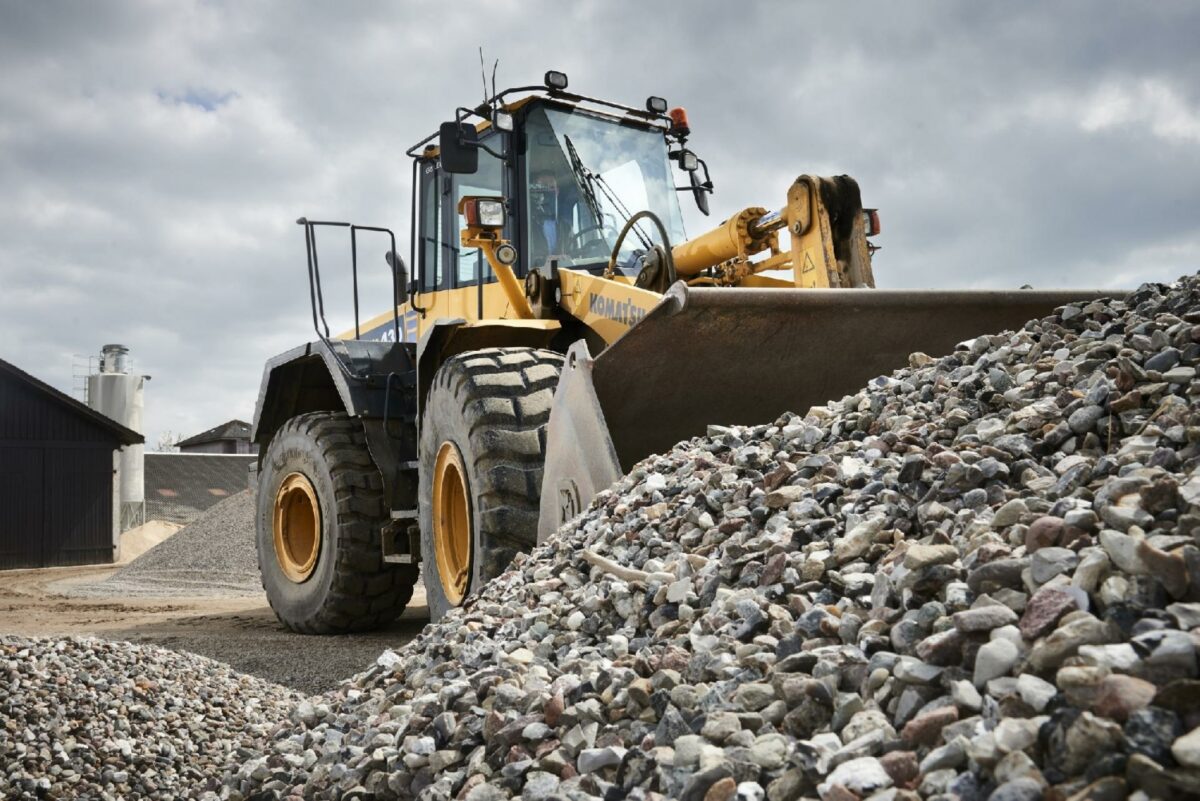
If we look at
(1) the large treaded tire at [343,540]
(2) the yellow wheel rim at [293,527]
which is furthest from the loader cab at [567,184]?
(2) the yellow wheel rim at [293,527]

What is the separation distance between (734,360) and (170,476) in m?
23.8

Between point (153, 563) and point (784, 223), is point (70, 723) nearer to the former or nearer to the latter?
point (784, 223)

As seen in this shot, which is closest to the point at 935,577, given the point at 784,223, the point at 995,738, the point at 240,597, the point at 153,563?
the point at 995,738

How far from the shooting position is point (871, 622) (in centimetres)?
189

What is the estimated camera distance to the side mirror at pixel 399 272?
22.9 ft

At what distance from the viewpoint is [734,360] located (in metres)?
4.09

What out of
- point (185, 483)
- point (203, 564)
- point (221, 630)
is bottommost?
point (221, 630)

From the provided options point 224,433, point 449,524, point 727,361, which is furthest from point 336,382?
point 224,433

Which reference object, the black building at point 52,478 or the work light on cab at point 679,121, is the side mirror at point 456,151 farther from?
the black building at point 52,478

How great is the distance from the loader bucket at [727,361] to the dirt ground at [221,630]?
1658 mm

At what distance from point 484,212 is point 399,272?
1.72m

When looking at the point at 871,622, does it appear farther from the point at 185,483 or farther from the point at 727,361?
the point at 185,483

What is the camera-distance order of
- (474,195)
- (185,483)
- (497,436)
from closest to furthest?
(497,436), (474,195), (185,483)

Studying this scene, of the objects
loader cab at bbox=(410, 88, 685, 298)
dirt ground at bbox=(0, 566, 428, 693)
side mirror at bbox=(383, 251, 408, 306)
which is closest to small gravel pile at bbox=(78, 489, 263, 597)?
dirt ground at bbox=(0, 566, 428, 693)
